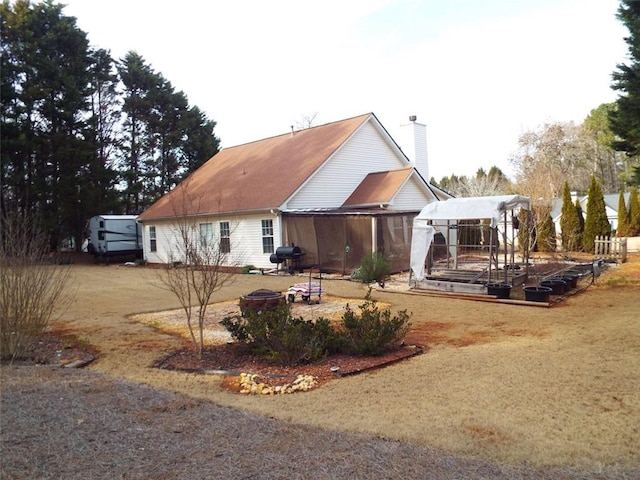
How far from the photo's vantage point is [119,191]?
108 feet

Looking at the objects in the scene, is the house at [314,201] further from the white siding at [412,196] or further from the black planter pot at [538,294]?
the black planter pot at [538,294]

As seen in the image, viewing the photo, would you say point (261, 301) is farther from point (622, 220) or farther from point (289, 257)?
point (622, 220)

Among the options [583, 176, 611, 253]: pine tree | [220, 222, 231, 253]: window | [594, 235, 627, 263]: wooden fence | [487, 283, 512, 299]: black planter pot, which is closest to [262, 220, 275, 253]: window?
[220, 222, 231, 253]: window

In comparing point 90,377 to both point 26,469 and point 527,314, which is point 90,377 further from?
point 527,314

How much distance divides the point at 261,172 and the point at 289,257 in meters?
6.53

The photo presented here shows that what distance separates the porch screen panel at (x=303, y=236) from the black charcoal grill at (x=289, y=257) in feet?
0.87

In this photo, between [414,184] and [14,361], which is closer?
[14,361]

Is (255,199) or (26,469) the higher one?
(255,199)

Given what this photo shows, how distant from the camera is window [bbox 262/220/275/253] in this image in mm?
19172

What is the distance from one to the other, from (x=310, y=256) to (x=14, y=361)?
1219cm

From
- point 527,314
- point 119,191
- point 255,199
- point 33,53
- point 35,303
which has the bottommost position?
point 527,314

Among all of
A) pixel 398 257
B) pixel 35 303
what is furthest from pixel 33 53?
pixel 35 303

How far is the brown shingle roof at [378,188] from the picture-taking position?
19.8 metres

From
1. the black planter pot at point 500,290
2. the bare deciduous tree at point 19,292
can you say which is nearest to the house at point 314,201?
the black planter pot at point 500,290
